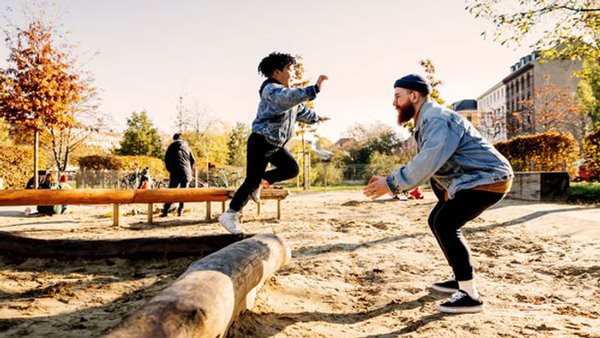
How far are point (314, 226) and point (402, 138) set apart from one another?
45126 millimetres

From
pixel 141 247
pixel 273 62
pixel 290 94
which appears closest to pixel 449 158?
pixel 290 94

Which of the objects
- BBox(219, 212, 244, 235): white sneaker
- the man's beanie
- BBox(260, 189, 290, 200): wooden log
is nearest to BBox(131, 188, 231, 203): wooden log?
BBox(260, 189, 290, 200): wooden log

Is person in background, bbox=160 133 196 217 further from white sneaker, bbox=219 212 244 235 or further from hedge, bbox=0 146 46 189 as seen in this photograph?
hedge, bbox=0 146 46 189

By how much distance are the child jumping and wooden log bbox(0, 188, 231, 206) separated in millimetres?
3024

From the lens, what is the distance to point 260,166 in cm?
452

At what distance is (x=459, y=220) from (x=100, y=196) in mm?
6147

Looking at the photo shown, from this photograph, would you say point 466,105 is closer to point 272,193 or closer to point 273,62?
point 272,193

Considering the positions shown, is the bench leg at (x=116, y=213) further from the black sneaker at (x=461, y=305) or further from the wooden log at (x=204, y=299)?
the black sneaker at (x=461, y=305)

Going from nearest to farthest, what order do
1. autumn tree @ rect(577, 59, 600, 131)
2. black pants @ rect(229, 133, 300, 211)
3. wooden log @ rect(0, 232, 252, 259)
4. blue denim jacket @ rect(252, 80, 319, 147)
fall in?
1. blue denim jacket @ rect(252, 80, 319, 147)
2. black pants @ rect(229, 133, 300, 211)
3. wooden log @ rect(0, 232, 252, 259)
4. autumn tree @ rect(577, 59, 600, 131)

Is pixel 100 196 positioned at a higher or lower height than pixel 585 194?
higher

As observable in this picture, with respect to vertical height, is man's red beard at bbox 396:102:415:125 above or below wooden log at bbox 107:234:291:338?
above

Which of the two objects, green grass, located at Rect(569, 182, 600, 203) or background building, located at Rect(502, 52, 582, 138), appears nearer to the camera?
green grass, located at Rect(569, 182, 600, 203)

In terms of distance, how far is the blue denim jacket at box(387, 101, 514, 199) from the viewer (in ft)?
9.45

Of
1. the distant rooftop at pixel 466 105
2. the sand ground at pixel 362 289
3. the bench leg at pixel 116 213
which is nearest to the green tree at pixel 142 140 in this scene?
the bench leg at pixel 116 213
